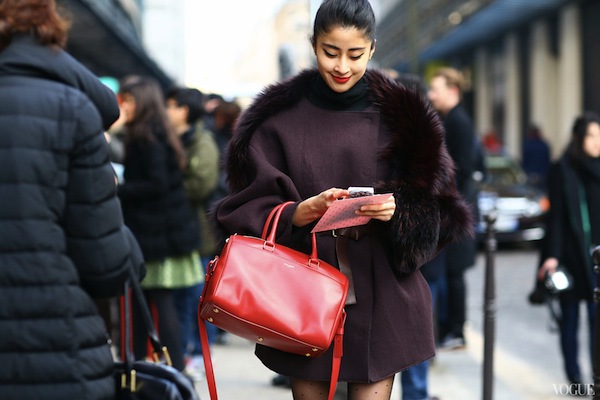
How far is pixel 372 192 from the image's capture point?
10.2 feet

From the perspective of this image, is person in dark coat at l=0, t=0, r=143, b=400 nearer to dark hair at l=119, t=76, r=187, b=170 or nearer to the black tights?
the black tights

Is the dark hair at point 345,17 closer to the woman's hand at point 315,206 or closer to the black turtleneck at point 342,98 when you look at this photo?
the black turtleneck at point 342,98

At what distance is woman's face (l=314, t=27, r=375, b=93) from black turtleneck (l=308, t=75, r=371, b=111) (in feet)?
0.15

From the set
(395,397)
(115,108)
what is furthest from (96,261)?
(395,397)

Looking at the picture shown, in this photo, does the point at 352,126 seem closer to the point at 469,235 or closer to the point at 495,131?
the point at 469,235

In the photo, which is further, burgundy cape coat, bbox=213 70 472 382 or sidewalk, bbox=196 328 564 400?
sidewalk, bbox=196 328 564 400

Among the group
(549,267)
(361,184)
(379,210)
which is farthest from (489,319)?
(379,210)

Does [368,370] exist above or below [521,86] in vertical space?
below

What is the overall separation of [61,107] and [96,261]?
1.64 ft

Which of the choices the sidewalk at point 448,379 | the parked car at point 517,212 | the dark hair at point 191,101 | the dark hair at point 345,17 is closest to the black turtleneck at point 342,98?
the dark hair at point 345,17

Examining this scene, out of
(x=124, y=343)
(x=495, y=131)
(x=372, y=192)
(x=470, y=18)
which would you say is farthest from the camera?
(x=495, y=131)

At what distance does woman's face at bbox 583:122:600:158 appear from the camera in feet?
23.0

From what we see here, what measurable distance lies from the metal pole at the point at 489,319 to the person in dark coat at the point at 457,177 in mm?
679

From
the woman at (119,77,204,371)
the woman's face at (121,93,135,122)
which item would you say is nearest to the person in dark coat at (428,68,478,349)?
the woman at (119,77,204,371)
